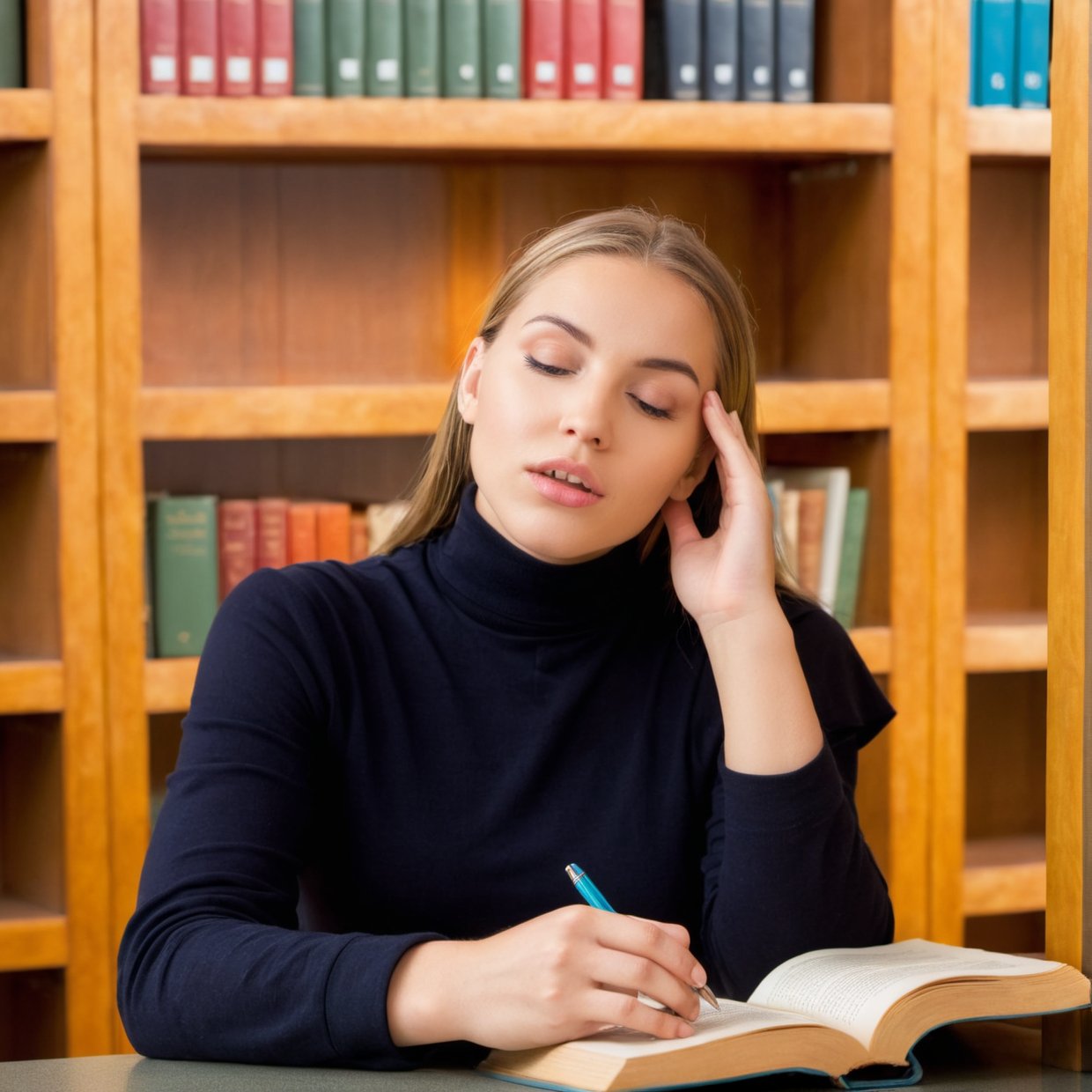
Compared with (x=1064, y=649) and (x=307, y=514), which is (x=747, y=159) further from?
(x=1064, y=649)

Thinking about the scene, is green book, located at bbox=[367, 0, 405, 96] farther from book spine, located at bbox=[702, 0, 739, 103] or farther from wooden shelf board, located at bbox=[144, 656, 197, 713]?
wooden shelf board, located at bbox=[144, 656, 197, 713]

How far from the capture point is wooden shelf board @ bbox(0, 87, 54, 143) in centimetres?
210

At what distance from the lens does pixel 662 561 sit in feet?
4.50

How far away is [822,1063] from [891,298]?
175cm

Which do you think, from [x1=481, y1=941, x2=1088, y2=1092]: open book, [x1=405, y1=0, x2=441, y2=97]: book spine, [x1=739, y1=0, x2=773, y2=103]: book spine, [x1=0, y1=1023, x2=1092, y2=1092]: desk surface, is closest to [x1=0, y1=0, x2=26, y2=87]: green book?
[x1=405, y1=0, x2=441, y2=97]: book spine

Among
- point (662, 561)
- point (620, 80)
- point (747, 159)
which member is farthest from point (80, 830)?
point (747, 159)

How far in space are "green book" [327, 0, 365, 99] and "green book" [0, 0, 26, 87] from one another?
0.43 m

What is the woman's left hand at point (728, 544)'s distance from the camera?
3.98 feet

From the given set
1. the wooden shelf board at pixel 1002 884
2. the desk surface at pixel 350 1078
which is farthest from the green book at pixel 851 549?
the desk surface at pixel 350 1078

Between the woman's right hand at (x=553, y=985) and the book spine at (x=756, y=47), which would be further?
the book spine at (x=756, y=47)

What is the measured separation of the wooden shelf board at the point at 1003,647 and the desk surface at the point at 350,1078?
5.25 ft

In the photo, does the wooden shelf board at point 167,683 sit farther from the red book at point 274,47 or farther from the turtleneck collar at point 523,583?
the turtleneck collar at point 523,583

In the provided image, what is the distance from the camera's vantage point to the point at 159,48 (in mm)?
2178

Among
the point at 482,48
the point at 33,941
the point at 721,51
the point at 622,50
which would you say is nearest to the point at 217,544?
the point at 33,941
